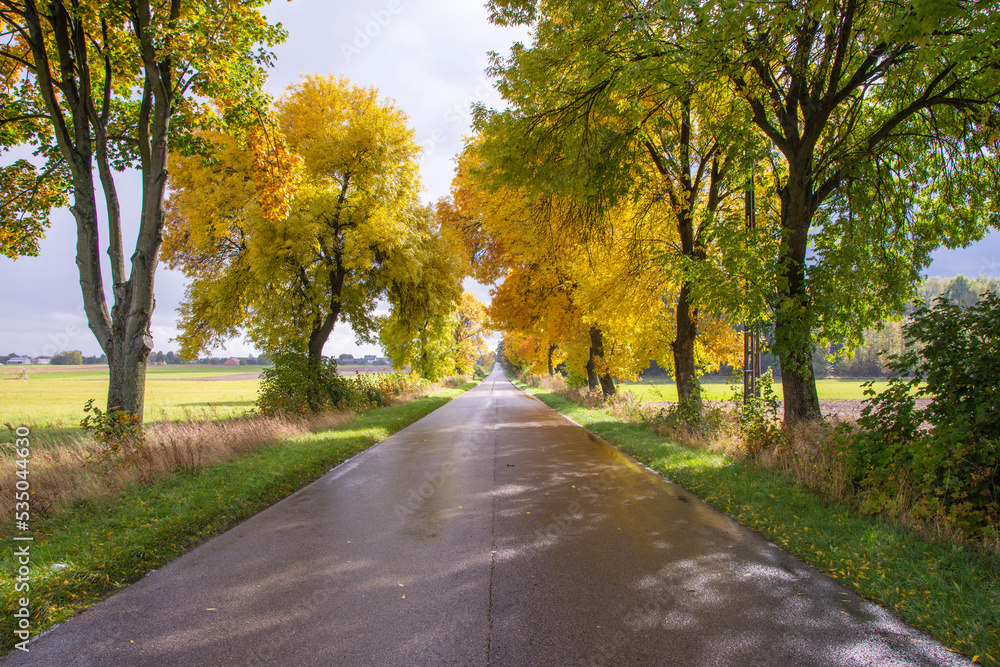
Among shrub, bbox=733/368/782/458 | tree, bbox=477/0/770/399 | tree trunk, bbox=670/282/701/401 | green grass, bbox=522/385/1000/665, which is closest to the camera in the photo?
green grass, bbox=522/385/1000/665

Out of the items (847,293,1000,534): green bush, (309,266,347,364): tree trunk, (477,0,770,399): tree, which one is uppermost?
(477,0,770,399): tree

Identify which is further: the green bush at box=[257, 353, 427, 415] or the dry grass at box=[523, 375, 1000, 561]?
the green bush at box=[257, 353, 427, 415]

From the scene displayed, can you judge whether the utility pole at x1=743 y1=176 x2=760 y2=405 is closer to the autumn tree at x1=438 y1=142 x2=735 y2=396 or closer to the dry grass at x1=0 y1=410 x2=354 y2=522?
the autumn tree at x1=438 y1=142 x2=735 y2=396

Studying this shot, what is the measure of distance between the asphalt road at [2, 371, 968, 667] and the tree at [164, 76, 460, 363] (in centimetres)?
1014

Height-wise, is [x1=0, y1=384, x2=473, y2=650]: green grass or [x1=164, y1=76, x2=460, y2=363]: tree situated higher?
[x1=164, y1=76, x2=460, y2=363]: tree

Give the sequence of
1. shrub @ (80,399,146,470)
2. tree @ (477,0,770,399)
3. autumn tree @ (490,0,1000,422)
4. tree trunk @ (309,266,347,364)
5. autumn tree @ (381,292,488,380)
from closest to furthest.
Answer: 1. autumn tree @ (490,0,1000,422)
2. tree @ (477,0,770,399)
3. shrub @ (80,399,146,470)
4. tree trunk @ (309,266,347,364)
5. autumn tree @ (381,292,488,380)

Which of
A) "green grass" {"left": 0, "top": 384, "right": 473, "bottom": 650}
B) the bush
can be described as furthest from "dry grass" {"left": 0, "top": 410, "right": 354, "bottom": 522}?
the bush

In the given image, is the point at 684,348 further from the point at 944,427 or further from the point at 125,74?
the point at 125,74

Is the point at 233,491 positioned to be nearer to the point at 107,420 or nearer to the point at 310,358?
the point at 107,420

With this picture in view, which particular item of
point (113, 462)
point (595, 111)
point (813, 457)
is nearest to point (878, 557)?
point (813, 457)

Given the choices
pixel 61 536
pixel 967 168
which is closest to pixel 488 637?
pixel 61 536

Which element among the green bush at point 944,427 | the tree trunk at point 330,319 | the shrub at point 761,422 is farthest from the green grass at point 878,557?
the tree trunk at point 330,319

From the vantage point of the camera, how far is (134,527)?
16.2 feet

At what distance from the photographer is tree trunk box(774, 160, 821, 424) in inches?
296
